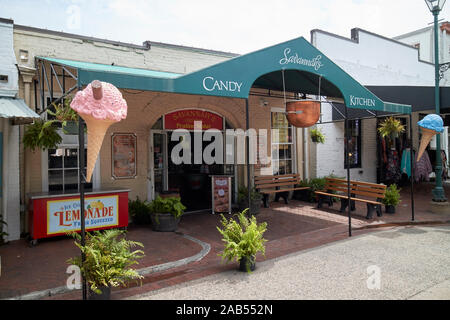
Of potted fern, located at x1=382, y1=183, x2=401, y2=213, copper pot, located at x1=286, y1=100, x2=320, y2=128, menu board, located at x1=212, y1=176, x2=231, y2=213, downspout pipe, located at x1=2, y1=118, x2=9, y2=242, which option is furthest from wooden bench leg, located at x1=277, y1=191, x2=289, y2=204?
downspout pipe, located at x1=2, y1=118, x2=9, y2=242

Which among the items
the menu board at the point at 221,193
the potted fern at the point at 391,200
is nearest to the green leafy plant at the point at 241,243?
the menu board at the point at 221,193

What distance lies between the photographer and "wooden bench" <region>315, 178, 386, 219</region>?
8.78 meters

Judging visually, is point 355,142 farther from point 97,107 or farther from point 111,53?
point 97,107

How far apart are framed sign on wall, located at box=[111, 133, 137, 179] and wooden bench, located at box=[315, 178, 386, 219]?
5329 millimetres

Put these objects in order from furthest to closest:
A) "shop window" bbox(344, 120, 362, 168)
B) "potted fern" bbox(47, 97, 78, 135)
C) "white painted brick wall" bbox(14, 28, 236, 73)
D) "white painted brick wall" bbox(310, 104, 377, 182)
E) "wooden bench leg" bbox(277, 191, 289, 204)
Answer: "shop window" bbox(344, 120, 362, 168) < "white painted brick wall" bbox(310, 104, 377, 182) < "wooden bench leg" bbox(277, 191, 289, 204) < "white painted brick wall" bbox(14, 28, 236, 73) < "potted fern" bbox(47, 97, 78, 135)

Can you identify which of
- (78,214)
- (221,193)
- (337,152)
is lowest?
(78,214)

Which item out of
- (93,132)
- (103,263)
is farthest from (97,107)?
(103,263)

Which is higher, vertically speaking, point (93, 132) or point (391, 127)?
point (391, 127)

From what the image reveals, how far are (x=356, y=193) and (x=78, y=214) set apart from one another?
699 cm

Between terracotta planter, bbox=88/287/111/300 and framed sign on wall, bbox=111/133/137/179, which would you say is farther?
framed sign on wall, bbox=111/133/137/179

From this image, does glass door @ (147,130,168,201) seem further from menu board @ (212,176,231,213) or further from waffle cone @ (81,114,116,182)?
waffle cone @ (81,114,116,182)

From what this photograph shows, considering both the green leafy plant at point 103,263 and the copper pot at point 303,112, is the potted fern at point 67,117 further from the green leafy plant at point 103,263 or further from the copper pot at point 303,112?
the copper pot at point 303,112

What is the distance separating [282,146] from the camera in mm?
11430
